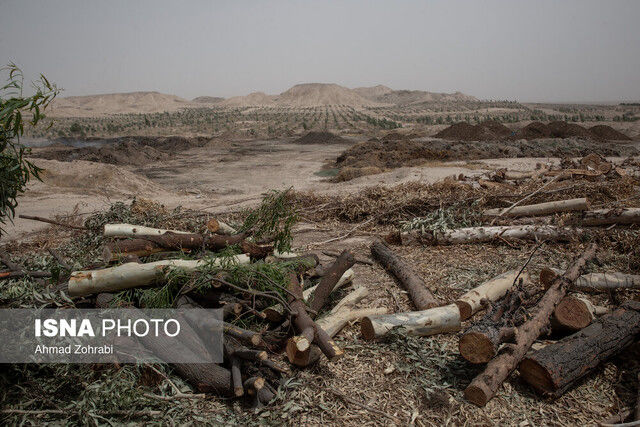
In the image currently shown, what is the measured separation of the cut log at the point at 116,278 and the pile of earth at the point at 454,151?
44.9ft

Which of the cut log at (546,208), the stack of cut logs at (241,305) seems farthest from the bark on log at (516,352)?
the cut log at (546,208)

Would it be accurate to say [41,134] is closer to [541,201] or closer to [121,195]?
[121,195]

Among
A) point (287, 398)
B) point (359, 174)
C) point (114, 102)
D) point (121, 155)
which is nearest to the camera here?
point (287, 398)

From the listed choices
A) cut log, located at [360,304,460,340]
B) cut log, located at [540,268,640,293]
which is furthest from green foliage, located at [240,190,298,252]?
cut log, located at [540,268,640,293]

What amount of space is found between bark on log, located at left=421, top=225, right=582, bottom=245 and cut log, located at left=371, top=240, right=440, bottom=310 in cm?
113

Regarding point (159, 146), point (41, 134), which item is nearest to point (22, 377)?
point (159, 146)

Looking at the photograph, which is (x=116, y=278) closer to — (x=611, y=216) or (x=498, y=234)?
(x=498, y=234)

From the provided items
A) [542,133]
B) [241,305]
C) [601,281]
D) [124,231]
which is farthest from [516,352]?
[542,133]

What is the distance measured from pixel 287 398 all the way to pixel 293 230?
5024 millimetres

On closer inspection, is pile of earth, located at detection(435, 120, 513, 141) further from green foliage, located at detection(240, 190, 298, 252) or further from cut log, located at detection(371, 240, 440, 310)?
A: green foliage, located at detection(240, 190, 298, 252)

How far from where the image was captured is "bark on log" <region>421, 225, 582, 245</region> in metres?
6.36

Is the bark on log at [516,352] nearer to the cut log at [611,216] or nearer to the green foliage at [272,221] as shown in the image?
the green foliage at [272,221]

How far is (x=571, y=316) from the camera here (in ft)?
12.1

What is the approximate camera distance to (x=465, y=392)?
310cm
